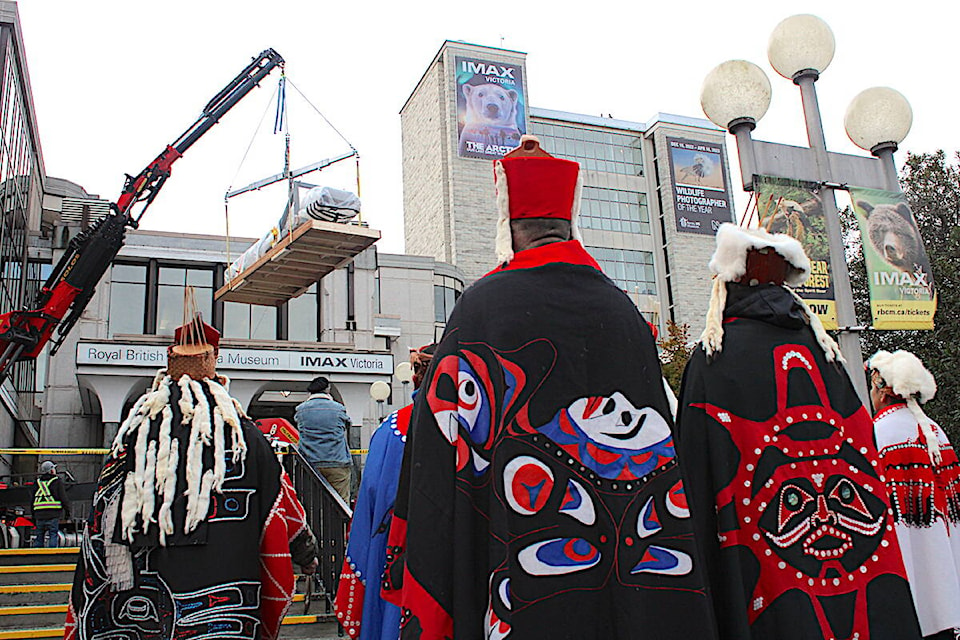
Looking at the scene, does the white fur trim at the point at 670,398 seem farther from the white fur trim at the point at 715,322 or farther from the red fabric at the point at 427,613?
the red fabric at the point at 427,613

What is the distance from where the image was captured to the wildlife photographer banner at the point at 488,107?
172 feet

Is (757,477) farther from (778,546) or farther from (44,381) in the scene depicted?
(44,381)

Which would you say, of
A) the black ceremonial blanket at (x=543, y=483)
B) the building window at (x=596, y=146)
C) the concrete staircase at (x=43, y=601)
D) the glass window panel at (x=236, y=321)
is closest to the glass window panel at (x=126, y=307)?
the glass window panel at (x=236, y=321)

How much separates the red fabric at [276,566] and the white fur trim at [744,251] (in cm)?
216

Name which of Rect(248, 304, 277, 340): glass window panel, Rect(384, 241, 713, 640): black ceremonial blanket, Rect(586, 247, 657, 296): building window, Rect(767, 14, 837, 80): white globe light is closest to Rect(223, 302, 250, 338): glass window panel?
Rect(248, 304, 277, 340): glass window panel

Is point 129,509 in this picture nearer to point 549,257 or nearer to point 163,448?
point 163,448

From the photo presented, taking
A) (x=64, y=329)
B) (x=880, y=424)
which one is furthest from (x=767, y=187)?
(x=64, y=329)

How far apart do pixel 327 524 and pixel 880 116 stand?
6.46m

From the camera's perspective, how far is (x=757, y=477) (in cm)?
290

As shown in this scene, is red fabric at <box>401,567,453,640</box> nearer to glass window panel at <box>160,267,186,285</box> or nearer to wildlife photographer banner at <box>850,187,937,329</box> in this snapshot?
wildlife photographer banner at <box>850,187,937,329</box>

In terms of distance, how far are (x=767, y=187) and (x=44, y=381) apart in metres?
22.2

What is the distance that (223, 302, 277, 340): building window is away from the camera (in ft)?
87.3

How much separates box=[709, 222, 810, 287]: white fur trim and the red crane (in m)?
17.0

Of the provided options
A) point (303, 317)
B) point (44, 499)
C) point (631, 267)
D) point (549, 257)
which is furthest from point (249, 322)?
point (631, 267)
